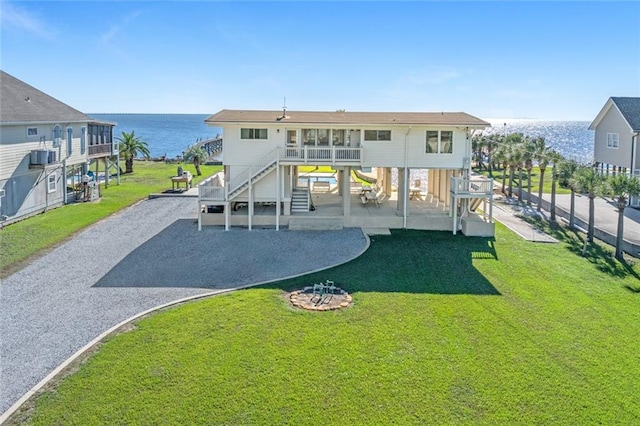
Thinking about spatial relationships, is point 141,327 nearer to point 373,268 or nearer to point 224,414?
point 224,414

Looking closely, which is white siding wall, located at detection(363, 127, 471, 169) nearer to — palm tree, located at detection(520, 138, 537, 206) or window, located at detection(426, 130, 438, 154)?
window, located at detection(426, 130, 438, 154)

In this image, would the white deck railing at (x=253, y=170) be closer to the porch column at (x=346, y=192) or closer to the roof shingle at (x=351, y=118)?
the roof shingle at (x=351, y=118)

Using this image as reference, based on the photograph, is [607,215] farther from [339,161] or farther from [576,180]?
[339,161]

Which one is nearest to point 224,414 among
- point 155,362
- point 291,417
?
point 291,417

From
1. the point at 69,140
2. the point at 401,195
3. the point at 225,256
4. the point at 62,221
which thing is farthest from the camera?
the point at 69,140

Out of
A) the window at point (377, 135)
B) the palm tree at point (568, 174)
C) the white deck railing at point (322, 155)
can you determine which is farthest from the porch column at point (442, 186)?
the white deck railing at point (322, 155)

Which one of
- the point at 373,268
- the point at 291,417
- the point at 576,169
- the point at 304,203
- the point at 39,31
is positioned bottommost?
the point at 291,417

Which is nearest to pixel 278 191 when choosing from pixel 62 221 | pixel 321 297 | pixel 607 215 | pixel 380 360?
pixel 321 297
